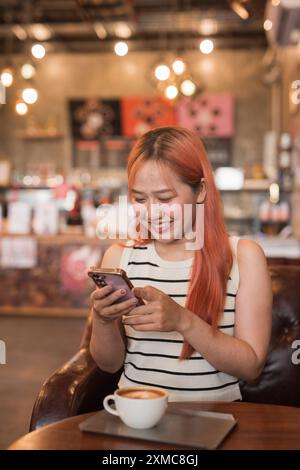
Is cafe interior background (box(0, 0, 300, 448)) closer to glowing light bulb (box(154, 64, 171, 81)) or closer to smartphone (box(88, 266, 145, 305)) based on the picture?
glowing light bulb (box(154, 64, 171, 81))

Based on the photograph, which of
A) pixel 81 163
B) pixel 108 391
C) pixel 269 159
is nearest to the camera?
pixel 108 391

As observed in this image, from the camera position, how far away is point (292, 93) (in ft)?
21.6

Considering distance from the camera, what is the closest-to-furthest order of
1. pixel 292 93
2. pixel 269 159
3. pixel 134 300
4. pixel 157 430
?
pixel 157 430
pixel 134 300
pixel 292 93
pixel 269 159

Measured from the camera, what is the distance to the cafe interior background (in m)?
6.60

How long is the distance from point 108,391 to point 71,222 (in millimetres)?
4923

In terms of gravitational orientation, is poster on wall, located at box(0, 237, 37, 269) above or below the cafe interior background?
below

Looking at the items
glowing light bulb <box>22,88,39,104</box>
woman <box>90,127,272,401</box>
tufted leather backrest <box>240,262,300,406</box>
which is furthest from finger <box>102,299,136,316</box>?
glowing light bulb <box>22,88,39,104</box>

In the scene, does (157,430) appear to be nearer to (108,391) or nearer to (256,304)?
(256,304)

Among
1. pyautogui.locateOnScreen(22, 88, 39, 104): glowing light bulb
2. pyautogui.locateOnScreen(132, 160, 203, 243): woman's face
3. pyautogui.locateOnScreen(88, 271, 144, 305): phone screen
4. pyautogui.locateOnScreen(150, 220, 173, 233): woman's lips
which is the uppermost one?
pyautogui.locateOnScreen(22, 88, 39, 104): glowing light bulb

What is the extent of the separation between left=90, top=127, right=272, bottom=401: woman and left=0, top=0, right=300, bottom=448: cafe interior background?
15.5 ft

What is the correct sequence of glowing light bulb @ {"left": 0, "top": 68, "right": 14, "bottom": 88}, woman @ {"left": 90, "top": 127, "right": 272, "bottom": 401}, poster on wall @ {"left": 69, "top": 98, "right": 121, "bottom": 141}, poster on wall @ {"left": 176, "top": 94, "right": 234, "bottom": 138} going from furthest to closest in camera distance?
poster on wall @ {"left": 69, "top": 98, "right": 121, "bottom": 141} < poster on wall @ {"left": 176, "top": 94, "right": 234, "bottom": 138} < glowing light bulb @ {"left": 0, "top": 68, "right": 14, "bottom": 88} < woman @ {"left": 90, "top": 127, "right": 272, "bottom": 401}

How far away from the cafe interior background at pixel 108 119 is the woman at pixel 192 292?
473 centimetres

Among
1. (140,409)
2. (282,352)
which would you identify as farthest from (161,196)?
(282,352)

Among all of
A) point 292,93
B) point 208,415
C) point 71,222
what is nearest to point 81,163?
point 71,222
